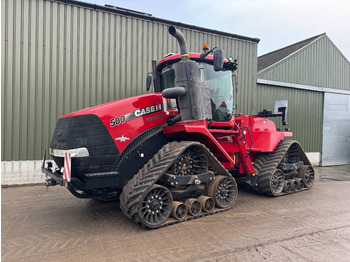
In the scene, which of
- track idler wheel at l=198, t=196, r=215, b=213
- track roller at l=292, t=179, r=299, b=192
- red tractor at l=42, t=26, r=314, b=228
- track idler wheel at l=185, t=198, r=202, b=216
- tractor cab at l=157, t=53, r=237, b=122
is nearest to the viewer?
red tractor at l=42, t=26, r=314, b=228

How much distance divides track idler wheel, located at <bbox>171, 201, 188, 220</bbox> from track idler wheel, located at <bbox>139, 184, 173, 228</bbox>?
107mm

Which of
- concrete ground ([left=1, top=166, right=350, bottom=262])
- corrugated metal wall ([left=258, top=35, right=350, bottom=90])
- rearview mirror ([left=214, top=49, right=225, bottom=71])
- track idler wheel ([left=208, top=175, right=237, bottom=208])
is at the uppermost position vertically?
corrugated metal wall ([left=258, top=35, right=350, bottom=90])

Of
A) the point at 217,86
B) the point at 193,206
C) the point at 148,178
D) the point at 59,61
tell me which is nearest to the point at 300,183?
the point at 217,86

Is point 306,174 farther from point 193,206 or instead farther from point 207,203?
point 193,206

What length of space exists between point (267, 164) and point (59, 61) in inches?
257

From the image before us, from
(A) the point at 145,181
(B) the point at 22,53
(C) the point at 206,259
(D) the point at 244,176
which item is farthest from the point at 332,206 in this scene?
(B) the point at 22,53

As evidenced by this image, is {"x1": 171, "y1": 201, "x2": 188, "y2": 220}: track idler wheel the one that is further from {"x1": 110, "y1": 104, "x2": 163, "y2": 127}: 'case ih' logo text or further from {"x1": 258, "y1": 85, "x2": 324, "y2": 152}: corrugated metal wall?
{"x1": 258, "y1": 85, "x2": 324, "y2": 152}: corrugated metal wall

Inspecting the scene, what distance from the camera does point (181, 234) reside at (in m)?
4.14

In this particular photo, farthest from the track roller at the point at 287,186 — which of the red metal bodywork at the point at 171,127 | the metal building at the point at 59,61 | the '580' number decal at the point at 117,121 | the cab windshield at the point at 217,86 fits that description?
the metal building at the point at 59,61

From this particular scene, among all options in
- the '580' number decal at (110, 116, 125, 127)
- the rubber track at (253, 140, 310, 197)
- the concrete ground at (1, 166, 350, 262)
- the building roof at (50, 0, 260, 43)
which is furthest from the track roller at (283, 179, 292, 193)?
the building roof at (50, 0, 260, 43)

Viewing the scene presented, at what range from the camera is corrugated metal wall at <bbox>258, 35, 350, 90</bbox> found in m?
12.0

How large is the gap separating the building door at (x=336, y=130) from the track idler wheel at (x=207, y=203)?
10050 mm

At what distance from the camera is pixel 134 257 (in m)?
3.44

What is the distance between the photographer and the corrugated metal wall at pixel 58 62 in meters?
7.66
